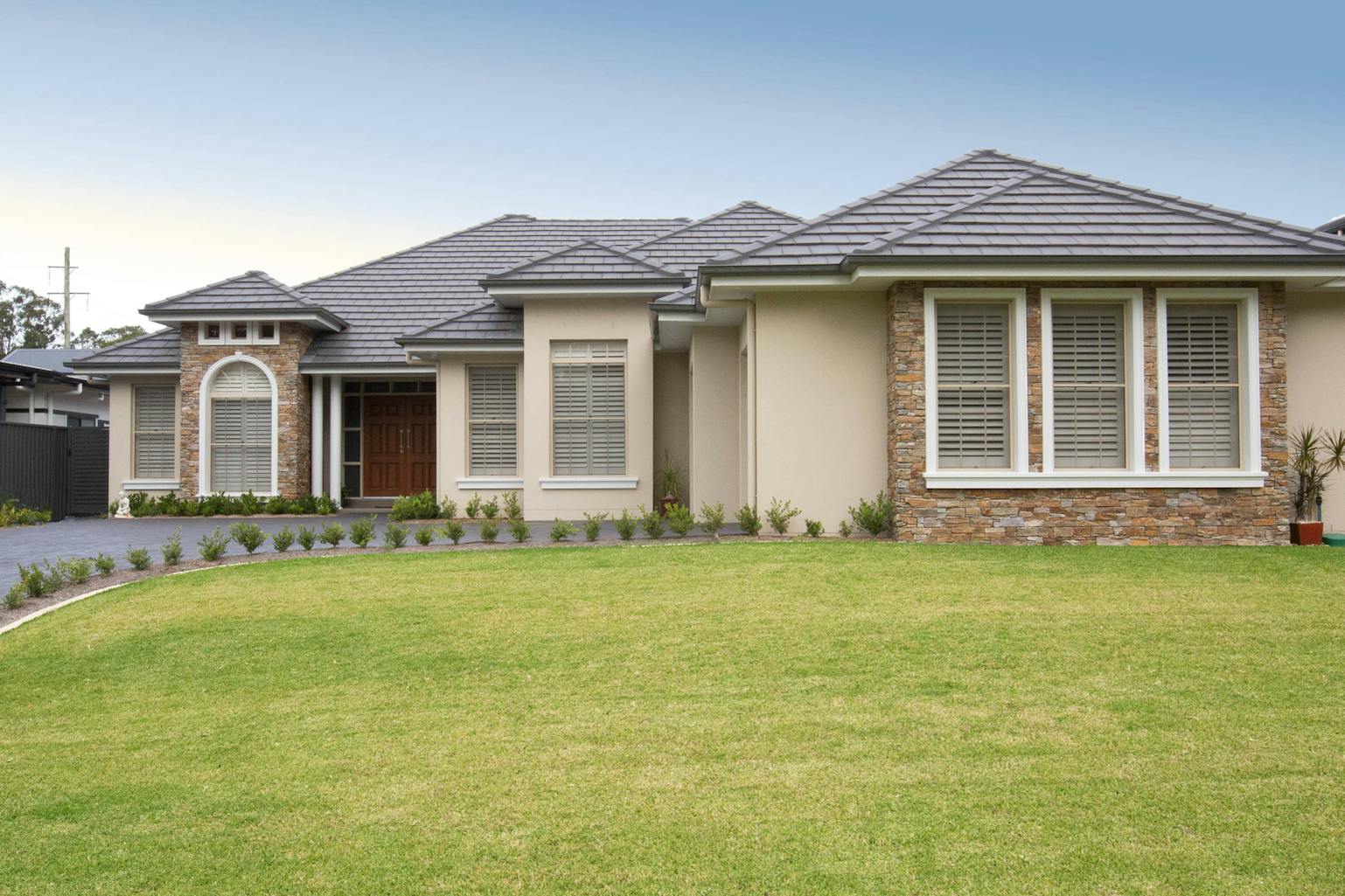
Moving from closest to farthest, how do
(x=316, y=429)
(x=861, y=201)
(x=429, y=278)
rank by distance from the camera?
(x=861, y=201), (x=316, y=429), (x=429, y=278)

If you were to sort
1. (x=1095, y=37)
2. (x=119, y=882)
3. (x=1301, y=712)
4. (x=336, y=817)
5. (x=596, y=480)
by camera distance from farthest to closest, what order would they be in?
1. (x=1095, y=37)
2. (x=596, y=480)
3. (x=1301, y=712)
4. (x=336, y=817)
5. (x=119, y=882)

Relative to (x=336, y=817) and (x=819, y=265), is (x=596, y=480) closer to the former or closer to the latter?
(x=819, y=265)

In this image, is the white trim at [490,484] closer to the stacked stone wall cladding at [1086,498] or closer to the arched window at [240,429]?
the arched window at [240,429]

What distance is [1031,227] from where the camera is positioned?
12000 mm

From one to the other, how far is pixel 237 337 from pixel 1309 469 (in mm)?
19170

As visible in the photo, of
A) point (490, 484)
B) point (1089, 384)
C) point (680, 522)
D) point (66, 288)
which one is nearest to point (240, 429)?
point (490, 484)

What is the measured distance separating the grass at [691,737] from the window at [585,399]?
24.5 feet

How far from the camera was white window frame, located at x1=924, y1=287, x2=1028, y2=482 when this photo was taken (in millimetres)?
11602

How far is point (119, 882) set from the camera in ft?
12.8

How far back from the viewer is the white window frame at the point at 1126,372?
1162 centimetres

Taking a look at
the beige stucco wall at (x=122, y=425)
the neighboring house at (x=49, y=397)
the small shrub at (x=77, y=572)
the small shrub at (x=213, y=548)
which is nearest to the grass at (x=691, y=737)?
the small shrub at (x=77, y=572)

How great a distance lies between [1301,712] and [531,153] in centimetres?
2398

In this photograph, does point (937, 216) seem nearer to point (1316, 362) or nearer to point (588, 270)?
point (1316, 362)

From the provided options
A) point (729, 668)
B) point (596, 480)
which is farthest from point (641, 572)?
point (596, 480)
